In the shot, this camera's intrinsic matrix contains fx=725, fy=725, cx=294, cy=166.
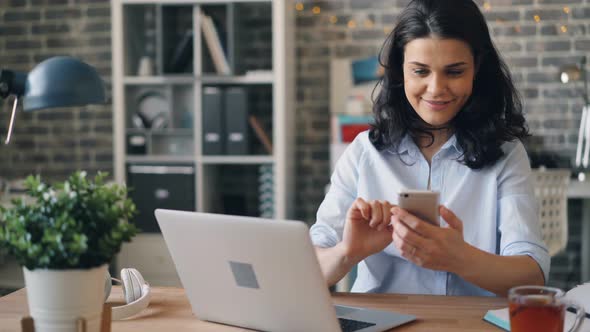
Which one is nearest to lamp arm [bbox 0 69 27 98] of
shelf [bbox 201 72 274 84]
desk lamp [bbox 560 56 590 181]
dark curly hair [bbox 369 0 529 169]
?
dark curly hair [bbox 369 0 529 169]

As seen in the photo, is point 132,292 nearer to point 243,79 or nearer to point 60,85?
point 60,85

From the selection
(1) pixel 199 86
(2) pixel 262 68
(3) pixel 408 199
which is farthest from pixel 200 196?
(3) pixel 408 199

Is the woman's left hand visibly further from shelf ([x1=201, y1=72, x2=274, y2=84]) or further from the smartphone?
shelf ([x1=201, y1=72, x2=274, y2=84])

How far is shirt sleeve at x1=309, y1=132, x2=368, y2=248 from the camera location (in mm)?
1756

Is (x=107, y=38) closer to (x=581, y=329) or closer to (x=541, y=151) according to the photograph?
(x=541, y=151)

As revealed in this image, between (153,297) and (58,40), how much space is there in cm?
301

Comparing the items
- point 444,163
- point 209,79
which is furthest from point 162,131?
point 444,163

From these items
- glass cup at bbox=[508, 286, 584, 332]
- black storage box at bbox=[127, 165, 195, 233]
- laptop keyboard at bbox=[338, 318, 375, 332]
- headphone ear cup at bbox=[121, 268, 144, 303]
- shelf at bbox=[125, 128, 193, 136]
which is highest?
shelf at bbox=[125, 128, 193, 136]

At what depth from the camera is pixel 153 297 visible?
148 cm

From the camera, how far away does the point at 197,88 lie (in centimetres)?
369

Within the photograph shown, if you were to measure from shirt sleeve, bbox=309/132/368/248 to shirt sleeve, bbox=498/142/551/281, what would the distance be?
1.19 feet

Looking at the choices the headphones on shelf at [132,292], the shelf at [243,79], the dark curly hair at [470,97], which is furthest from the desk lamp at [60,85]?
the shelf at [243,79]

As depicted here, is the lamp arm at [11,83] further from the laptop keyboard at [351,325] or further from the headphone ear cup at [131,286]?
the laptop keyboard at [351,325]

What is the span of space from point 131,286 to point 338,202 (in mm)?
602
